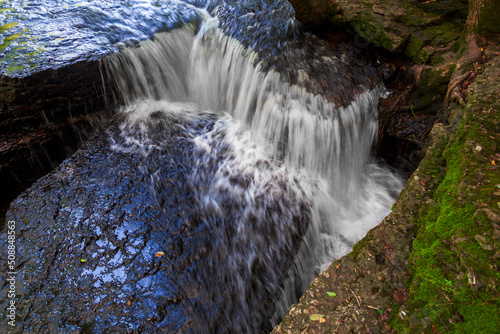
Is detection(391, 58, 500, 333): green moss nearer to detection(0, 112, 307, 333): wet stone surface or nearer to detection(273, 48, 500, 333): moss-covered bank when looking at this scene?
detection(273, 48, 500, 333): moss-covered bank

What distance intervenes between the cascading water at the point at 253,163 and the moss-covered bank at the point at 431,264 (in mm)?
1331

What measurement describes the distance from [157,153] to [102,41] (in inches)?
93.6

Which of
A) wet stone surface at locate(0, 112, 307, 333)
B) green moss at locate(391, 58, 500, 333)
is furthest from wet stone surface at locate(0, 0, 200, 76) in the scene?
green moss at locate(391, 58, 500, 333)

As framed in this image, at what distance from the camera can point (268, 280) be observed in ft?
10.9

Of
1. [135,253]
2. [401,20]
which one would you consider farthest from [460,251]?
[401,20]

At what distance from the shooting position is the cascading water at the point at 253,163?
335cm

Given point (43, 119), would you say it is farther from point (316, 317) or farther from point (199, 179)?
point (316, 317)

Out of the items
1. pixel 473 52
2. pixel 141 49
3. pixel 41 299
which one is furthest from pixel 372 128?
pixel 41 299

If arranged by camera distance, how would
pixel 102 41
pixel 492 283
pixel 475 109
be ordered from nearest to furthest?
1. pixel 492 283
2. pixel 475 109
3. pixel 102 41

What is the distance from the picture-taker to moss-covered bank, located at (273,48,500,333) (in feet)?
5.54

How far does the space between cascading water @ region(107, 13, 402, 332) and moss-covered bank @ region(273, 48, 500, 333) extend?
4.37ft

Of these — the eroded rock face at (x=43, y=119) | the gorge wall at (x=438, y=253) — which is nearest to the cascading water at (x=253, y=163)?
the eroded rock face at (x=43, y=119)

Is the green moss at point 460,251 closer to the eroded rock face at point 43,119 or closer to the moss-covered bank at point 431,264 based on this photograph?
the moss-covered bank at point 431,264

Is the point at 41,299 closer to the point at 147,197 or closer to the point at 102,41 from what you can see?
the point at 147,197
